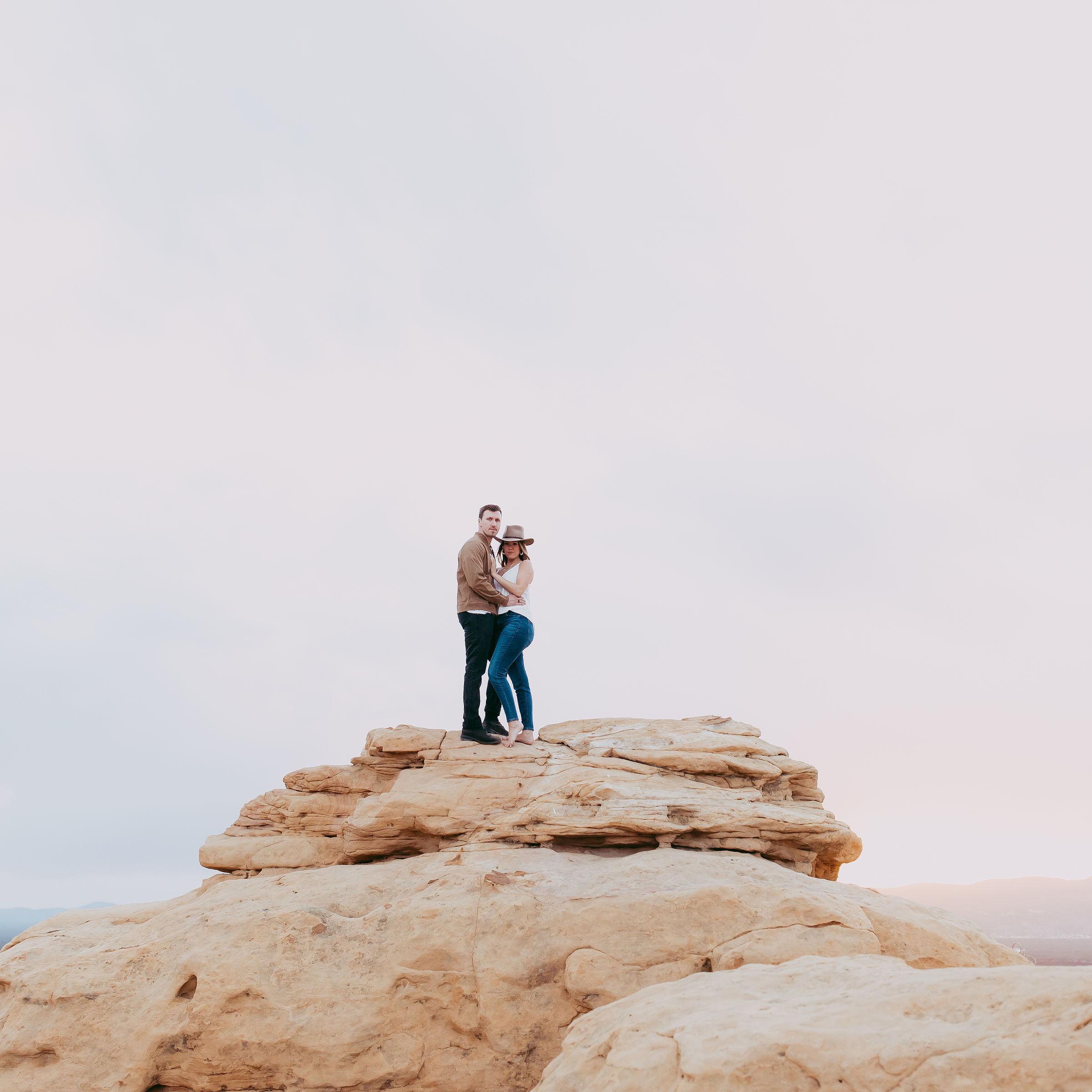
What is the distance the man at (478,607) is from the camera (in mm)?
13414

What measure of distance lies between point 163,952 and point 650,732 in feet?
25.4

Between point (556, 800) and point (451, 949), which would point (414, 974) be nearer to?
point (451, 949)

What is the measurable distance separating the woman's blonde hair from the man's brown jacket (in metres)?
0.26

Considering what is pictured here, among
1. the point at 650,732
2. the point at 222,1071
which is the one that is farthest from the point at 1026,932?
the point at 222,1071

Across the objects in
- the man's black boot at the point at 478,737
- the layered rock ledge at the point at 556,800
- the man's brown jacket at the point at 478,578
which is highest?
the man's brown jacket at the point at 478,578

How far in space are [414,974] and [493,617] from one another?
5463mm

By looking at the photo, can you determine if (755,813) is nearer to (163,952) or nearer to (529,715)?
(529,715)

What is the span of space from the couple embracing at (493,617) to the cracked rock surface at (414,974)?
3.27 metres

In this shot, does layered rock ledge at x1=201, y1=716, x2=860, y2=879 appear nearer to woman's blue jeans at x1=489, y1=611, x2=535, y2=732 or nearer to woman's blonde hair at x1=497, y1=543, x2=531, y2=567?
woman's blue jeans at x1=489, y1=611, x2=535, y2=732

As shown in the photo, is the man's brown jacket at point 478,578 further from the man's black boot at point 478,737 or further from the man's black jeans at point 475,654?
the man's black boot at point 478,737

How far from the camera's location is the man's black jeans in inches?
531

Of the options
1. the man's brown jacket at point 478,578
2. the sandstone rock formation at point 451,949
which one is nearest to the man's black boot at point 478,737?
the sandstone rock formation at point 451,949

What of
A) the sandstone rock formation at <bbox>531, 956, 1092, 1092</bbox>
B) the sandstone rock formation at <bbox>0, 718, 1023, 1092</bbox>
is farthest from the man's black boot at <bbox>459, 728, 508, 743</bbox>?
the sandstone rock formation at <bbox>531, 956, 1092, 1092</bbox>

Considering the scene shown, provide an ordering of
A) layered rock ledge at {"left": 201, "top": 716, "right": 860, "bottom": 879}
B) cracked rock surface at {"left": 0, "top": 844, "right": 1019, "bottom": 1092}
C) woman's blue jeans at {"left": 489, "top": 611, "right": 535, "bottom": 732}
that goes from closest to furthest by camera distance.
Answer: cracked rock surface at {"left": 0, "top": 844, "right": 1019, "bottom": 1092}
layered rock ledge at {"left": 201, "top": 716, "right": 860, "bottom": 879}
woman's blue jeans at {"left": 489, "top": 611, "right": 535, "bottom": 732}
